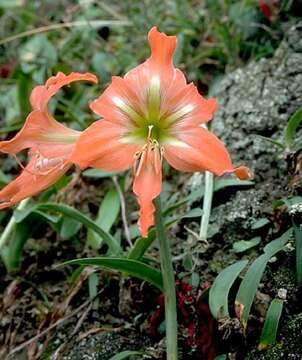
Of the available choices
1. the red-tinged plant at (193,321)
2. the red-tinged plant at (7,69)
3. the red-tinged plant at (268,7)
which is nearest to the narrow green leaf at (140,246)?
the red-tinged plant at (193,321)

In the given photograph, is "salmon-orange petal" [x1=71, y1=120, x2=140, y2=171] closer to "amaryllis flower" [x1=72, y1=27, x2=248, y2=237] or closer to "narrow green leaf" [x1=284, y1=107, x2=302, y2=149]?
"amaryllis flower" [x1=72, y1=27, x2=248, y2=237]

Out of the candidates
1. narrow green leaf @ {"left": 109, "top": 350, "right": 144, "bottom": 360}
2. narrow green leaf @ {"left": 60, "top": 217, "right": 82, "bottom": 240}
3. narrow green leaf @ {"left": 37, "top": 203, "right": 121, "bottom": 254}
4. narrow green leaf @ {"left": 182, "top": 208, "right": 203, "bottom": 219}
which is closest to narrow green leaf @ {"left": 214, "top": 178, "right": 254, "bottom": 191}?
narrow green leaf @ {"left": 182, "top": 208, "right": 203, "bottom": 219}

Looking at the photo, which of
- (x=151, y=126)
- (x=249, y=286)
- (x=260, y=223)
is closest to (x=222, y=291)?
(x=249, y=286)

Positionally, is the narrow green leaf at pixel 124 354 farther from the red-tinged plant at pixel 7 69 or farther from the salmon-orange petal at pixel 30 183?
the red-tinged plant at pixel 7 69

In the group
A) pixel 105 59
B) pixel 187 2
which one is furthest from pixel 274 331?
pixel 187 2

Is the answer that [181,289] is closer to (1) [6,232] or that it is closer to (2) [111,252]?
(2) [111,252]

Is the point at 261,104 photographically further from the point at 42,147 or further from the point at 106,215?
the point at 42,147
